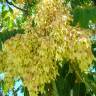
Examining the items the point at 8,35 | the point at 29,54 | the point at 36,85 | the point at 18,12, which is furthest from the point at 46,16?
the point at 18,12

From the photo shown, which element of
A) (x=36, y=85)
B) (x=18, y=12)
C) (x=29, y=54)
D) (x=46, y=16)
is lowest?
(x=36, y=85)

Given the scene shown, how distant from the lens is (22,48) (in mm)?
4145

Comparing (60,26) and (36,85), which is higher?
(60,26)

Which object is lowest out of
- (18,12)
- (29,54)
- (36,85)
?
(36,85)

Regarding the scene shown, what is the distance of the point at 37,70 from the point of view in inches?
157

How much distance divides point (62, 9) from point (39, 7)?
0.70 feet

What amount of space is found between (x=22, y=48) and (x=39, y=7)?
1.39ft

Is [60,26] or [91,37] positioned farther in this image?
[91,37]

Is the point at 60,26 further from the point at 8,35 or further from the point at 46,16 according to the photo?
the point at 8,35

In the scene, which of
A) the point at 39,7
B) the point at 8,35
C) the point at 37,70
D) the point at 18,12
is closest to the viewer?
the point at 37,70

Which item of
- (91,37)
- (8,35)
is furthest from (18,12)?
(91,37)

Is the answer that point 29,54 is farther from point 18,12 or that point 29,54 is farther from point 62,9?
point 18,12

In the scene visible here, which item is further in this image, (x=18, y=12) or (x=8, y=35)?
(x=18, y=12)

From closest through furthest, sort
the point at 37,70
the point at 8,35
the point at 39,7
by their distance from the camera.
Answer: the point at 37,70
the point at 39,7
the point at 8,35
